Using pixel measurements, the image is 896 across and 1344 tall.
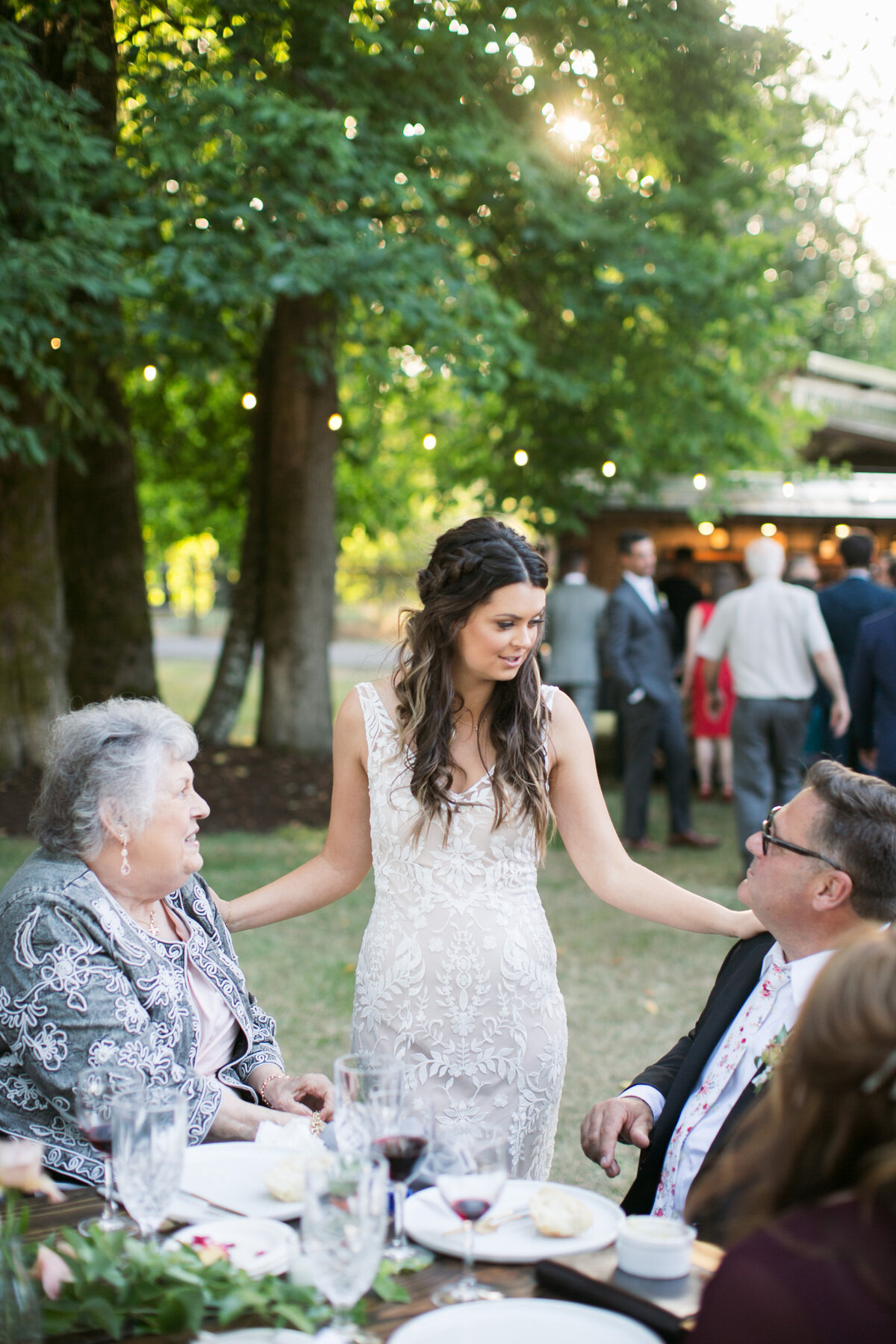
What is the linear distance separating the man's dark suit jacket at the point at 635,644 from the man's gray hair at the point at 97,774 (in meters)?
5.84

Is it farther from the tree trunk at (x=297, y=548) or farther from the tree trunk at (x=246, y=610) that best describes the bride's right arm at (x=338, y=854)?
the tree trunk at (x=246, y=610)

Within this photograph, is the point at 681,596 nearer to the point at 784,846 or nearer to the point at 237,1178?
the point at 784,846

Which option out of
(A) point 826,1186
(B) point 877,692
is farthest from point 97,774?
(B) point 877,692

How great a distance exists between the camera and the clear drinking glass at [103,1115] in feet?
5.26

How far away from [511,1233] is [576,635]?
26.6ft

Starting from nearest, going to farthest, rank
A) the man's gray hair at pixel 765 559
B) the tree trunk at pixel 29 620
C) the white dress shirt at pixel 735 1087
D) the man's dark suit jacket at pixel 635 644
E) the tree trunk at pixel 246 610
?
the white dress shirt at pixel 735 1087
the man's gray hair at pixel 765 559
the man's dark suit jacket at pixel 635 644
the tree trunk at pixel 29 620
the tree trunk at pixel 246 610

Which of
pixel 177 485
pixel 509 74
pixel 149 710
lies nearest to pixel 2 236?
pixel 509 74

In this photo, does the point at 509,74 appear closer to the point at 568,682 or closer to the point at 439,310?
the point at 439,310

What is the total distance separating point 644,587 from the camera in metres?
8.16

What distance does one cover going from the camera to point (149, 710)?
248cm

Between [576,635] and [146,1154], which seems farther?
[576,635]

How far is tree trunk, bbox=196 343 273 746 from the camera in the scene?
10.7 m

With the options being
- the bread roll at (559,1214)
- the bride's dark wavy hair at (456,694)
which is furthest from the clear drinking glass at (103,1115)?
the bride's dark wavy hair at (456,694)

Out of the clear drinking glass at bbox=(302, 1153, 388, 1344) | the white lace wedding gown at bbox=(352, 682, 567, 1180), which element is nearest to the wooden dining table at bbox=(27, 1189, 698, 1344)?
the clear drinking glass at bbox=(302, 1153, 388, 1344)
